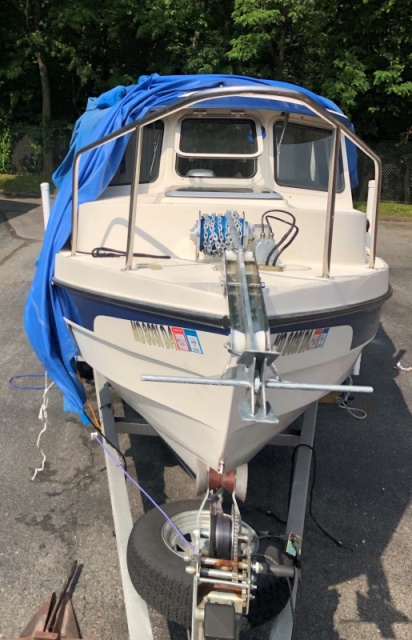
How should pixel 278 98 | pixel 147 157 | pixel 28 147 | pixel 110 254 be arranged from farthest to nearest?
pixel 28 147 < pixel 147 157 < pixel 110 254 < pixel 278 98

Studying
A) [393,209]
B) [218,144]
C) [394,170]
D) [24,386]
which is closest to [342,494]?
[218,144]

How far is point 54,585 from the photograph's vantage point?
262cm

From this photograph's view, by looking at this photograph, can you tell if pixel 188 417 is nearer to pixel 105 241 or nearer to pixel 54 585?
pixel 54 585

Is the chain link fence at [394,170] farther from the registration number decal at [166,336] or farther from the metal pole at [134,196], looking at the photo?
the registration number decal at [166,336]

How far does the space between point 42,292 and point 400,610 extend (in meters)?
2.54

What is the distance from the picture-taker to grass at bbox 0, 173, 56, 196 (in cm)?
1548

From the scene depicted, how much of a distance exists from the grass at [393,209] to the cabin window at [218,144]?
10.8 m

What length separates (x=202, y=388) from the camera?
2285 millimetres

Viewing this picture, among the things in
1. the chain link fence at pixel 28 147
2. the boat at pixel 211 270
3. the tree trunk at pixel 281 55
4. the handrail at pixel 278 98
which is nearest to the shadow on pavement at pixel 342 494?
the boat at pixel 211 270

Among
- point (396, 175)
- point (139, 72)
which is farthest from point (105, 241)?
point (139, 72)

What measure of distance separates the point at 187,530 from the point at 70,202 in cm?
210

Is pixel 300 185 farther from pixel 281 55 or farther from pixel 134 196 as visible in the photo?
pixel 281 55

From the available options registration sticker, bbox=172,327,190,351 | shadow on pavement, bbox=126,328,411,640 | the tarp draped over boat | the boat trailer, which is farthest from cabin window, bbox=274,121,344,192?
registration sticker, bbox=172,327,190,351

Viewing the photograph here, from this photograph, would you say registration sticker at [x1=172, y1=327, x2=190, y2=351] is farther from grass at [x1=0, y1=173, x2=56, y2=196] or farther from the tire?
grass at [x1=0, y1=173, x2=56, y2=196]
